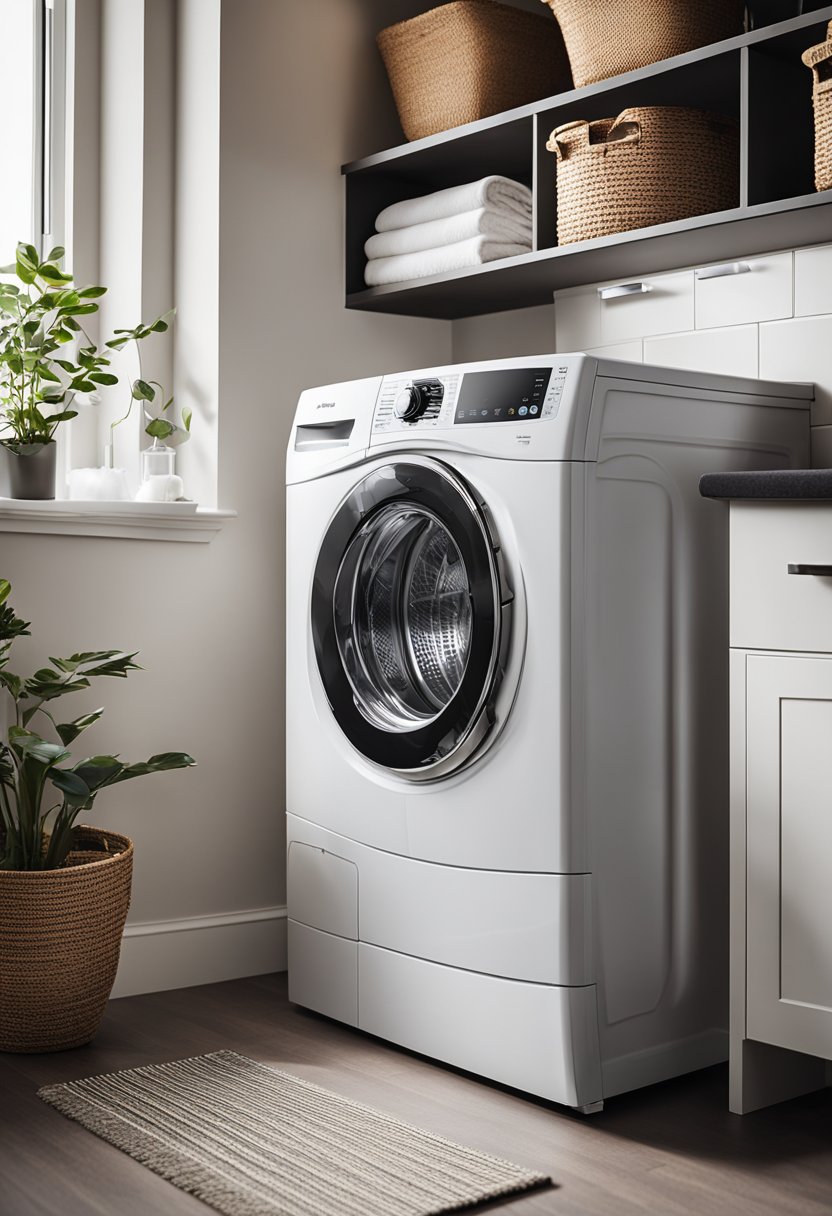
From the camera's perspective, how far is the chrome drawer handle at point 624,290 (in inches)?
102

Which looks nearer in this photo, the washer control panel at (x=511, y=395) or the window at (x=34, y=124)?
the washer control panel at (x=511, y=395)

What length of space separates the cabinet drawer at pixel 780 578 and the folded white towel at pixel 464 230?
3.10ft

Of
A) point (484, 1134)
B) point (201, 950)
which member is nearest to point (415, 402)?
point (484, 1134)

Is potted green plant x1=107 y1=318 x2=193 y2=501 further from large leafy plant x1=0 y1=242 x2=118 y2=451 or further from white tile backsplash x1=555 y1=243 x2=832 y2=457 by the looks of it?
white tile backsplash x1=555 y1=243 x2=832 y2=457

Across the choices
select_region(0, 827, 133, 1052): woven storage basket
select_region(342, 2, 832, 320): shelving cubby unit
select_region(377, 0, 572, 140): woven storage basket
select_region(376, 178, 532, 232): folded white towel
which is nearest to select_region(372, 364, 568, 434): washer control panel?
select_region(342, 2, 832, 320): shelving cubby unit

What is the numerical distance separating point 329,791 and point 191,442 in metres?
0.85

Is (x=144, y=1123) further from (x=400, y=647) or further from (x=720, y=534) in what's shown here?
(x=720, y=534)

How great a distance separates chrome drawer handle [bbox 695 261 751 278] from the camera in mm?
2404

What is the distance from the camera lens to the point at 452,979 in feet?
7.07

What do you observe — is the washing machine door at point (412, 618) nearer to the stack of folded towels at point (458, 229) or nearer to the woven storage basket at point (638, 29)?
the stack of folded towels at point (458, 229)

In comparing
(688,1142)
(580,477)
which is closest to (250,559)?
(580,477)

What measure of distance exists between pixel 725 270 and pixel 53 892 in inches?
62.4

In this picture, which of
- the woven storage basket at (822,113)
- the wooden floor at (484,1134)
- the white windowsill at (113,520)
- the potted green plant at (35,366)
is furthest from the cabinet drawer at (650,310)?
the wooden floor at (484,1134)

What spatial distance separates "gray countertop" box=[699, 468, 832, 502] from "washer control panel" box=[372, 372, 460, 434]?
0.44m
